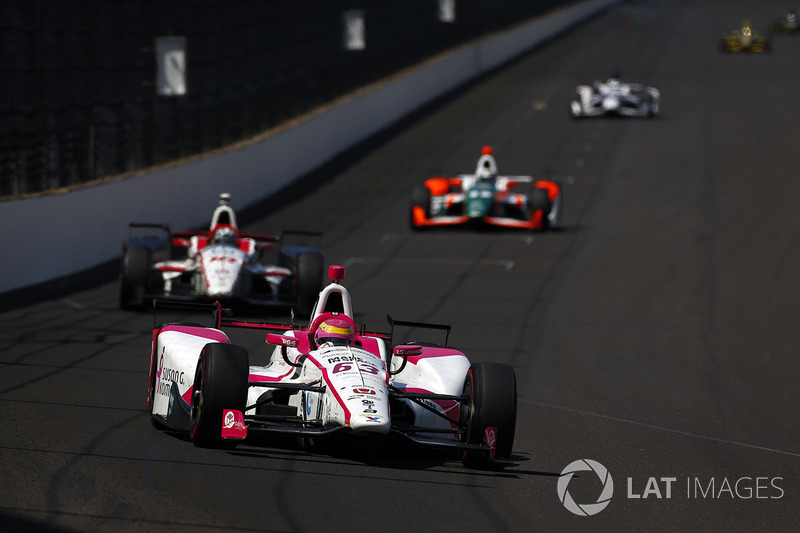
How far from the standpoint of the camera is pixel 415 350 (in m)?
9.82

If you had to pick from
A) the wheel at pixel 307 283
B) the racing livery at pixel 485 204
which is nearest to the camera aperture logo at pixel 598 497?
the wheel at pixel 307 283

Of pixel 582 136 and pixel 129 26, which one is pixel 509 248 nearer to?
pixel 129 26

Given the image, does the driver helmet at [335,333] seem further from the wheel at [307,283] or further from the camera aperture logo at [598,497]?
the wheel at [307,283]

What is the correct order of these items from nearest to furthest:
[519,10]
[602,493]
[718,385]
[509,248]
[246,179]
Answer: [602,493], [718,385], [509,248], [246,179], [519,10]

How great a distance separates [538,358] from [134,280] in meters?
5.27

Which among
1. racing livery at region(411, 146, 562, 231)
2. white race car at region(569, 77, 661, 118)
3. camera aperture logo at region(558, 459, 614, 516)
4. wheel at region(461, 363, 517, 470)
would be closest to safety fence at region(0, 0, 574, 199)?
racing livery at region(411, 146, 562, 231)

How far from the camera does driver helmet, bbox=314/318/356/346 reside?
9.55 meters

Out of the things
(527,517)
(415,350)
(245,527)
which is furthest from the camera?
(415,350)

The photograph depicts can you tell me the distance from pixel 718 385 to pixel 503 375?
499cm

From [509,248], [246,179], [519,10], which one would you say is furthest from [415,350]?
[519,10]

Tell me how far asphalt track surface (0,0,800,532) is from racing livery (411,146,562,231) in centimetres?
34

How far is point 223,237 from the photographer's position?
16844 millimetres

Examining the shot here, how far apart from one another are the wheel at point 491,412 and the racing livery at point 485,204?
1554 cm

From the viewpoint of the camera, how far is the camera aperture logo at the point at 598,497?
816 centimetres
